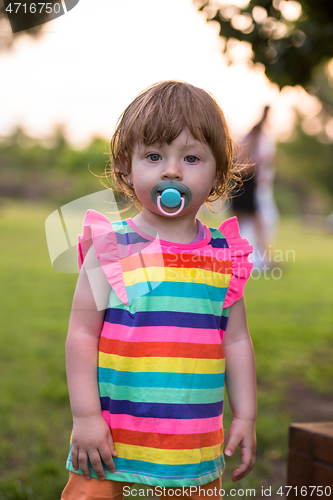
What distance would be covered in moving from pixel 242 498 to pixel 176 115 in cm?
148

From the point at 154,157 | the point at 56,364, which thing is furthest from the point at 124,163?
the point at 56,364

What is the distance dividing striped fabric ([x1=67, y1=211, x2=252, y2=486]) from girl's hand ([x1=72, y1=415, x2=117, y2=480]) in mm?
22

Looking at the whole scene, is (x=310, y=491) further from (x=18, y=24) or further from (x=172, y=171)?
(x=18, y=24)

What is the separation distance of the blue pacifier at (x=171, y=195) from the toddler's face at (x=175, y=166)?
12mm

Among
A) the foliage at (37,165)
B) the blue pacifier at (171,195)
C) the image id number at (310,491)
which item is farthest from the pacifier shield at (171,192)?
the foliage at (37,165)

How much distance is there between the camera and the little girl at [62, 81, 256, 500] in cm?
103

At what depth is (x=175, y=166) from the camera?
1029mm

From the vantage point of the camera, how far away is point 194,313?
3.49 ft

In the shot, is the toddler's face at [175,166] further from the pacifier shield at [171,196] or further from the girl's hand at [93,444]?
the girl's hand at [93,444]

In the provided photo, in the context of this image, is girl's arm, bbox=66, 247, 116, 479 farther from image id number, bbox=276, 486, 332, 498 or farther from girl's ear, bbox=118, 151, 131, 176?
image id number, bbox=276, 486, 332, 498

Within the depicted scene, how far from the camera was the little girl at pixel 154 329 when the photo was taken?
103 cm

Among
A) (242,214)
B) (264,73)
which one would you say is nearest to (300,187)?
(242,214)
